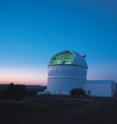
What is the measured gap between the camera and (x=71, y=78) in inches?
2788

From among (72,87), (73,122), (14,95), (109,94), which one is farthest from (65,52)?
(73,122)

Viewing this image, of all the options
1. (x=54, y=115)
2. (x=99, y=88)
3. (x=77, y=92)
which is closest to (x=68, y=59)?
(x=77, y=92)

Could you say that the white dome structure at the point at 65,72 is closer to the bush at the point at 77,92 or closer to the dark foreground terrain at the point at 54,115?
the bush at the point at 77,92

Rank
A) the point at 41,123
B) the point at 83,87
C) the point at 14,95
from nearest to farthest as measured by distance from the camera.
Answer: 1. the point at 41,123
2. the point at 14,95
3. the point at 83,87

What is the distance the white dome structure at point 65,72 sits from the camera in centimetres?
7006

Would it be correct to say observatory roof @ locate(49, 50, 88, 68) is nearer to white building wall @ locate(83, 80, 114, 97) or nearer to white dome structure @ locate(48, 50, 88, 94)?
white dome structure @ locate(48, 50, 88, 94)

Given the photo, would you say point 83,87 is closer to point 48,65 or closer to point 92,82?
point 92,82

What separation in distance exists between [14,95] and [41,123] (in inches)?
945

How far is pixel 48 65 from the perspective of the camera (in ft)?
242

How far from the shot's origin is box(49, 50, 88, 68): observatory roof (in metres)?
70.3

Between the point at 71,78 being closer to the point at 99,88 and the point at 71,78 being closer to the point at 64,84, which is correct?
the point at 64,84

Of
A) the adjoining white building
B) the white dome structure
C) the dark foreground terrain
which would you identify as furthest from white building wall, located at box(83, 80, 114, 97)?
the dark foreground terrain

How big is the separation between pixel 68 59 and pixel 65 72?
4.01 meters

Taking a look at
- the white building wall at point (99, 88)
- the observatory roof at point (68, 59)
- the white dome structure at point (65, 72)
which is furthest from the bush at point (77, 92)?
the observatory roof at point (68, 59)
